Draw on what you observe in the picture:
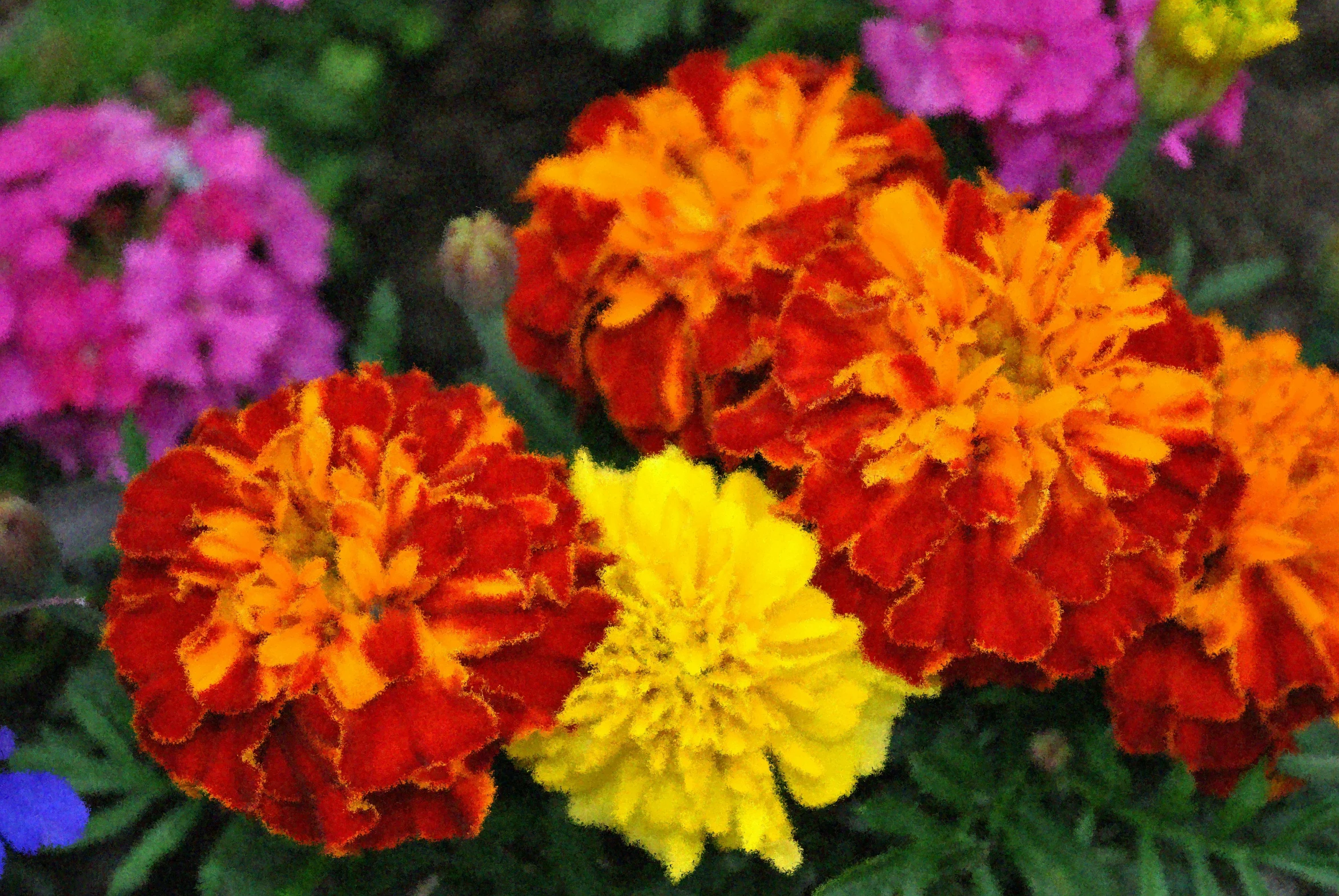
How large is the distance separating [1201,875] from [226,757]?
0.76 meters

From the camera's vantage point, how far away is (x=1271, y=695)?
2.65ft

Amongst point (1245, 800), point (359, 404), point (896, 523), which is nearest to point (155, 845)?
point (359, 404)

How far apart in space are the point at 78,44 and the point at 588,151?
984 mm

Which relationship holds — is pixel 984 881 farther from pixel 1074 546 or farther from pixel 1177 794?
pixel 1074 546

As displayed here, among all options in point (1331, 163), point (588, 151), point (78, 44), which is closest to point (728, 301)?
point (588, 151)

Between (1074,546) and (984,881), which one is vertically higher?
(1074,546)

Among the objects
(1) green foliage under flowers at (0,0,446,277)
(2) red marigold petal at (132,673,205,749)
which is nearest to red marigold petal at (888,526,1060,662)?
(2) red marigold petal at (132,673,205,749)

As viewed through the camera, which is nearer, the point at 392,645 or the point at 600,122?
the point at 392,645

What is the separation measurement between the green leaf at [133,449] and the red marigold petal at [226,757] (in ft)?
1.29

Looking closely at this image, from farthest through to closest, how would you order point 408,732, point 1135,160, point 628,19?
point 628,19, point 1135,160, point 408,732

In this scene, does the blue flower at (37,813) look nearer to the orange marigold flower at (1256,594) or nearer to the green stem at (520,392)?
the green stem at (520,392)

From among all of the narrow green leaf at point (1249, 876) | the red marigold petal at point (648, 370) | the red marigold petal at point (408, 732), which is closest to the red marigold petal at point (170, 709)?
the red marigold petal at point (408, 732)

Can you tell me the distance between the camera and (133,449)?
1084 mm

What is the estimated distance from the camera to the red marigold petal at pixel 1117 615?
2.53 feet
